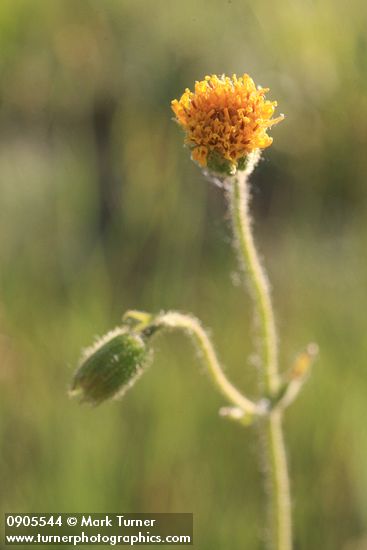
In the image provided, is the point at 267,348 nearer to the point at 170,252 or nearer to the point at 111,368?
the point at 111,368

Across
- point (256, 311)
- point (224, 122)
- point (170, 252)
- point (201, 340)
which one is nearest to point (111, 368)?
point (201, 340)

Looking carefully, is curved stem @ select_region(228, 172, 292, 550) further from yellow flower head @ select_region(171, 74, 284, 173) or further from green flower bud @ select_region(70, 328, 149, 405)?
green flower bud @ select_region(70, 328, 149, 405)

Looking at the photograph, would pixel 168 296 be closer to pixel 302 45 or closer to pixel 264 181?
pixel 264 181

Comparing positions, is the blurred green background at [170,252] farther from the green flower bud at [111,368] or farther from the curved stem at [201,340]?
the curved stem at [201,340]

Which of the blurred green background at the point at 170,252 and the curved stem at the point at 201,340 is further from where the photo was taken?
the blurred green background at the point at 170,252

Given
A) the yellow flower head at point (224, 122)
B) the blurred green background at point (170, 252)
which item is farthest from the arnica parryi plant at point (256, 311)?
the blurred green background at point (170, 252)

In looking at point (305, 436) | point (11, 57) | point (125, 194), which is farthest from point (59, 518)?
point (11, 57)
